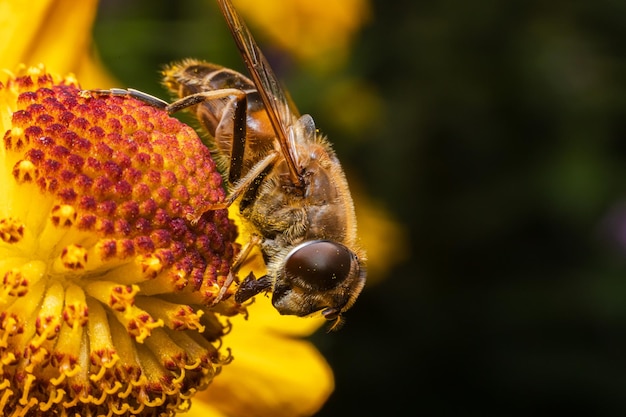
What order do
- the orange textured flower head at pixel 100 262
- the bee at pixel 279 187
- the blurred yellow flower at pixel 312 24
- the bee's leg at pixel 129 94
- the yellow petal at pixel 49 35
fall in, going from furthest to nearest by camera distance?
the blurred yellow flower at pixel 312 24, the yellow petal at pixel 49 35, the bee's leg at pixel 129 94, the bee at pixel 279 187, the orange textured flower head at pixel 100 262

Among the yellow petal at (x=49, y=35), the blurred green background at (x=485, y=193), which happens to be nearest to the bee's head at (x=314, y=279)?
the yellow petal at (x=49, y=35)

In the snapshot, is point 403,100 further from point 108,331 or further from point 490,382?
point 108,331

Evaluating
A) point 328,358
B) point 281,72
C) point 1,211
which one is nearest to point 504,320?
point 328,358

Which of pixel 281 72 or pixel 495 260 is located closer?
pixel 281 72

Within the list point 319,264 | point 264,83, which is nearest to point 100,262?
point 319,264

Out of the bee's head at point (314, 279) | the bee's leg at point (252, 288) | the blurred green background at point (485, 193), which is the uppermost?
the bee's head at point (314, 279)

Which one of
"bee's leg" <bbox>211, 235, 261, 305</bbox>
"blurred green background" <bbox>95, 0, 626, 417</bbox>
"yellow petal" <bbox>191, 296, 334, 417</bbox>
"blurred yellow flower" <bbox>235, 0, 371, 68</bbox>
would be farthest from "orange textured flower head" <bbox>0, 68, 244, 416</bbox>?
"blurred yellow flower" <bbox>235, 0, 371, 68</bbox>

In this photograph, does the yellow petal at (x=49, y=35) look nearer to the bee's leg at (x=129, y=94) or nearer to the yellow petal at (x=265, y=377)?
the bee's leg at (x=129, y=94)

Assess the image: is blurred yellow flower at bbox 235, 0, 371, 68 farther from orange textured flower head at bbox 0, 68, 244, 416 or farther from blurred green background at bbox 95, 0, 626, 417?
orange textured flower head at bbox 0, 68, 244, 416
